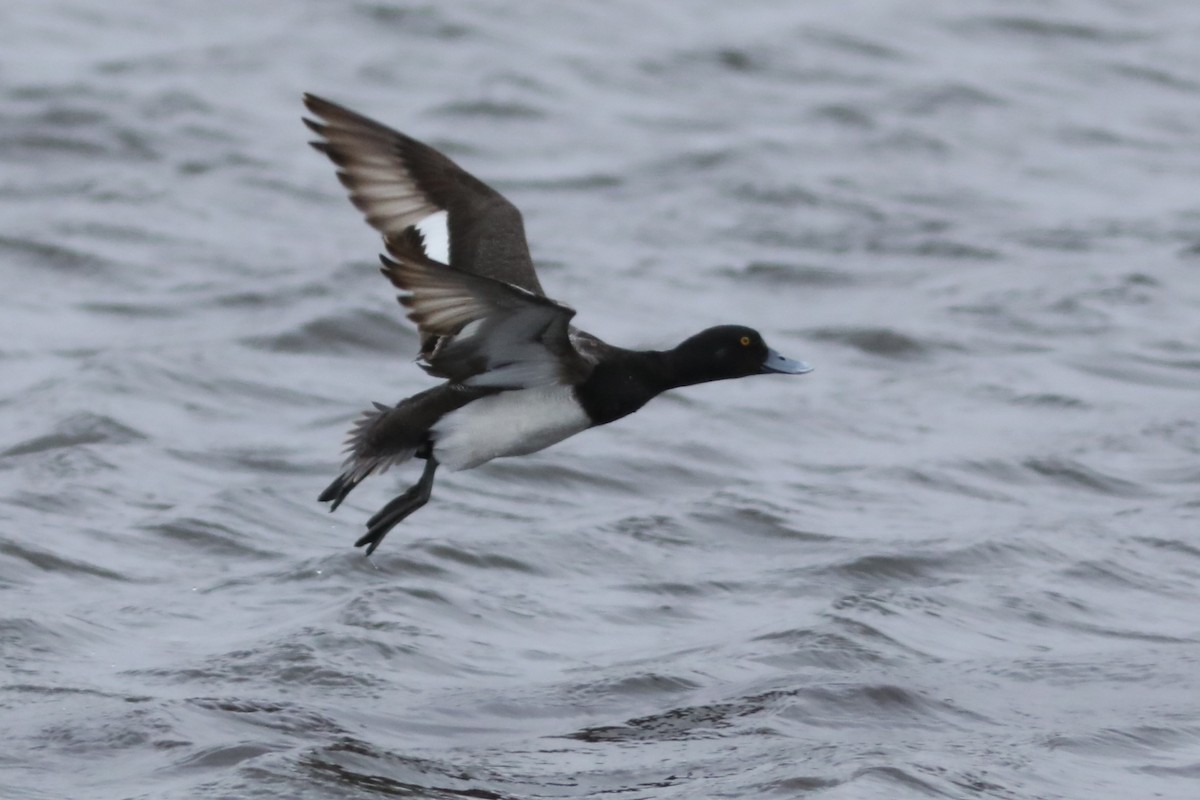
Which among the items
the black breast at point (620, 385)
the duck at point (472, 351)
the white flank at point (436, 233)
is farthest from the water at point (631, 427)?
the white flank at point (436, 233)

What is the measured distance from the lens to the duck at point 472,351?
19.3 ft

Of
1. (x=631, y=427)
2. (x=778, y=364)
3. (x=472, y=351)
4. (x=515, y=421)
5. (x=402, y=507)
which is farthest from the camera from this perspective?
(x=631, y=427)

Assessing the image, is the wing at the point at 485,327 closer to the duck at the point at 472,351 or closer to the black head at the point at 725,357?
the duck at the point at 472,351

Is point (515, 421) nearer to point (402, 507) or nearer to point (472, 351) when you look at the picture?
point (472, 351)

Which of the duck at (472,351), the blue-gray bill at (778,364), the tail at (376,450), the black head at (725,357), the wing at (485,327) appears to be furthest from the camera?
the blue-gray bill at (778,364)

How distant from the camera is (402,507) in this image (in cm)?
665

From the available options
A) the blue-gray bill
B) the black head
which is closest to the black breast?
the black head

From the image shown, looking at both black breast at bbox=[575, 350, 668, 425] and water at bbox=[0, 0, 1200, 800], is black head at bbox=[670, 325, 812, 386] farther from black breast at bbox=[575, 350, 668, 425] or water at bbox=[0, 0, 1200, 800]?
water at bbox=[0, 0, 1200, 800]

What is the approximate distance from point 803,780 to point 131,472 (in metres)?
4.12

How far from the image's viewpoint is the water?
6.37 meters

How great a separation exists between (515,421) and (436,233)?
0.83 meters

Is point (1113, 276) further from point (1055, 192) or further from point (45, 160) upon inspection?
point (45, 160)

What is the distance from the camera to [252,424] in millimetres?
9875

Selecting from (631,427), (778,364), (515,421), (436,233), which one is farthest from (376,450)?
(631,427)
